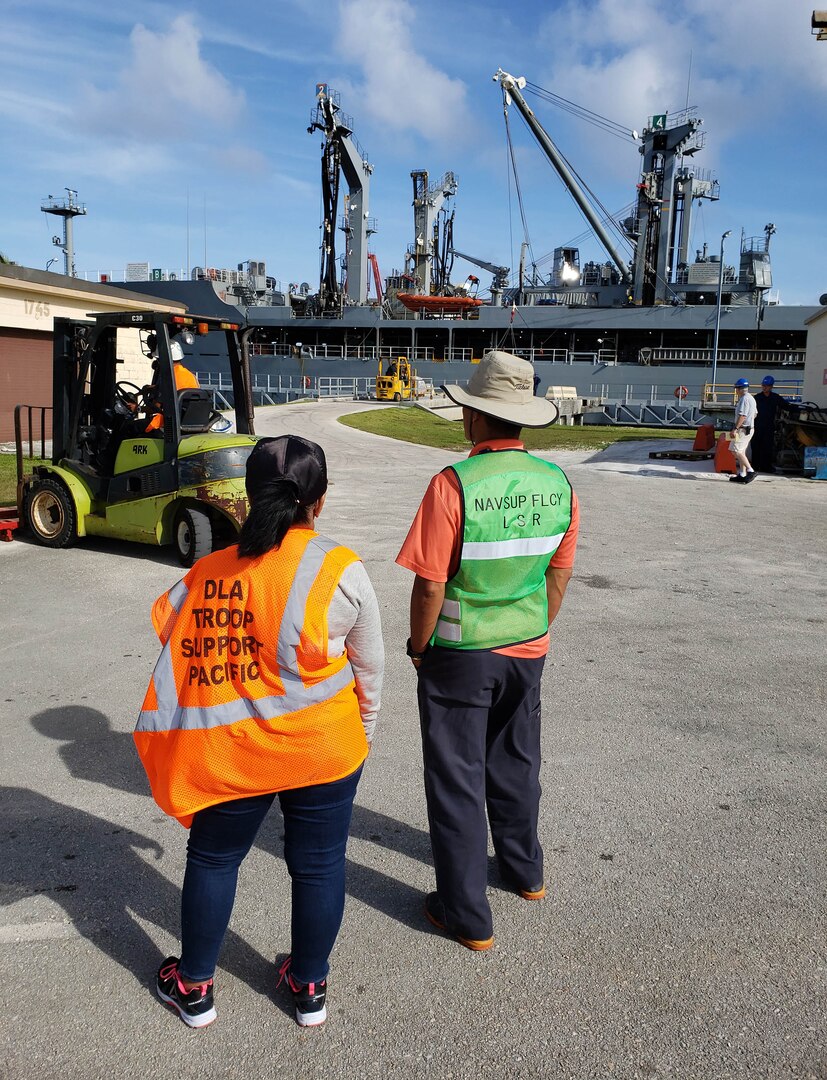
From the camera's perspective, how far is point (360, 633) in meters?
2.30

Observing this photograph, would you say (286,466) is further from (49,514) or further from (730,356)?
(730,356)

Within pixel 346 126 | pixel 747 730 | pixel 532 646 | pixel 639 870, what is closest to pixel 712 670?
pixel 747 730

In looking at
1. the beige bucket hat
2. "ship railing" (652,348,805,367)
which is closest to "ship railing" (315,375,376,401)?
"ship railing" (652,348,805,367)

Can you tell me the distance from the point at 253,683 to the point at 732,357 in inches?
1863

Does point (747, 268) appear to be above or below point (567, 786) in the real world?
above

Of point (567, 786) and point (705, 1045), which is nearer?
point (705, 1045)

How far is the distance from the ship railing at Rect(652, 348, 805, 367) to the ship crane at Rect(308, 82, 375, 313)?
20.3 metres

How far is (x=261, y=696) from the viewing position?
2193 mm

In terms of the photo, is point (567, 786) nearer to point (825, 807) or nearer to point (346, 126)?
point (825, 807)

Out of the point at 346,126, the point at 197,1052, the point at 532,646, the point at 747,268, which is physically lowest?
the point at 197,1052

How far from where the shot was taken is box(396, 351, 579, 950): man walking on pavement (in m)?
2.61

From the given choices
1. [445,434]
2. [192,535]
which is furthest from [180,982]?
[445,434]

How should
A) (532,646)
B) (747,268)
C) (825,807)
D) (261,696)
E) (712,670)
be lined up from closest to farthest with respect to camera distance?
(261,696) → (532,646) → (825,807) → (712,670) → (747,268)

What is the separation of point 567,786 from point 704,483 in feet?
39.7
